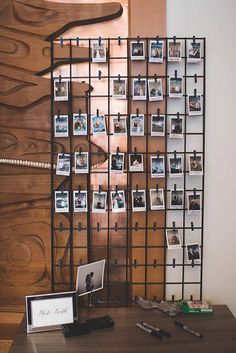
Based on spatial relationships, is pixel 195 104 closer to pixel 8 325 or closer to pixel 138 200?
pixel 138 200

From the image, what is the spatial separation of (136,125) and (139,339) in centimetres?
100

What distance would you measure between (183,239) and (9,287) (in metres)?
0.98

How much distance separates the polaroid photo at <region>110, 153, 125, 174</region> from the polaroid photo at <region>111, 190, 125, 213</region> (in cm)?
11

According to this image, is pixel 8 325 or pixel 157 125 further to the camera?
pixel 8 325

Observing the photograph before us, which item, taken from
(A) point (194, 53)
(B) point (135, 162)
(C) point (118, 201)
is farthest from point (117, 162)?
(A) point (194, 53)

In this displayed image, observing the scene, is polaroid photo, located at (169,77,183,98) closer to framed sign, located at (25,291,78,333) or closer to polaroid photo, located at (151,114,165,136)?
polaroid photo, located at (151,114,165,136)

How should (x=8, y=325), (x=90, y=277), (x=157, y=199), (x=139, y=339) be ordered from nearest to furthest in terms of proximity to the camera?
(x=139, y=339) → (x=90, y=277) → (x=157, y=199) → (x=8, y=325)

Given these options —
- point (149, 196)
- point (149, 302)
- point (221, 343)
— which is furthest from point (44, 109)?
point (221, 343)

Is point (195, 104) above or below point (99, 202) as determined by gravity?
above

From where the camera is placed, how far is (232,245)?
6.90 feet

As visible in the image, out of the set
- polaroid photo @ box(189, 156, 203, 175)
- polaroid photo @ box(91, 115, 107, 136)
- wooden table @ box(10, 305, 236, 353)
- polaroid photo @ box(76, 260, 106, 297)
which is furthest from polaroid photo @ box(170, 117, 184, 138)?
wooden table @ box(10, 305, 236, 353)

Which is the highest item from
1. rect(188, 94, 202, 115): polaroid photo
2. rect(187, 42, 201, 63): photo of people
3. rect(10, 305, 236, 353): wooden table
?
rect(187, 42, 201, 63): photo of people

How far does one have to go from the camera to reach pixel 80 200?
6.57ft

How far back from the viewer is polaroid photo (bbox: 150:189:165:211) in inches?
78.5
